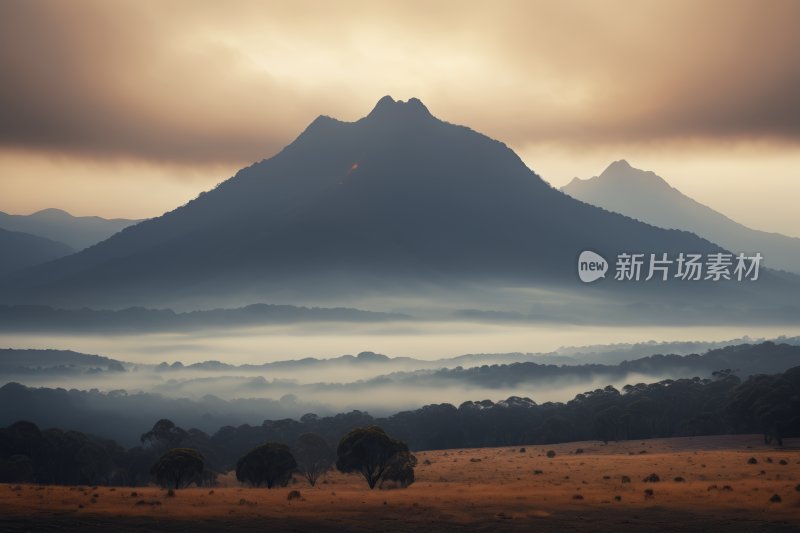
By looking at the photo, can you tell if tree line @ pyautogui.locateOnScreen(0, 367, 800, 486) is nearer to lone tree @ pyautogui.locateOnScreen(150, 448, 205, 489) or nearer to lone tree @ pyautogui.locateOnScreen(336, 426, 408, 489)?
lone tree @ pyautogui.locateOnScreen(336, 426, 408, 489)

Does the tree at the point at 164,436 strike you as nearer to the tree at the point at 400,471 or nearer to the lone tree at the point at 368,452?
the lone tree at the point at 368,452

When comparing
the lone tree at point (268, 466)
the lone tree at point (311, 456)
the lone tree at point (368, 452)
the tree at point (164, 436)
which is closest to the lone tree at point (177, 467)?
the lone tree at point (268, 466)

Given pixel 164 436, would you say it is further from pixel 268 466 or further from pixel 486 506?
pixel 486 506

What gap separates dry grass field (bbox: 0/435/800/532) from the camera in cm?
4106

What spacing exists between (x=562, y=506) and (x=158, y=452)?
330 feet

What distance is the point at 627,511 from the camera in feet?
151

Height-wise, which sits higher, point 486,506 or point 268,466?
point 486,506

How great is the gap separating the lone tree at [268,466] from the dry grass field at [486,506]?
2166 cm

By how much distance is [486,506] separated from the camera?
164 ft

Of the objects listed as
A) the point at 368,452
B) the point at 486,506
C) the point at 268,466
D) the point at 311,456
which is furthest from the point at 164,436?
the point at 486,506

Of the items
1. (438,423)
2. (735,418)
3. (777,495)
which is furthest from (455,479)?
(438,423)

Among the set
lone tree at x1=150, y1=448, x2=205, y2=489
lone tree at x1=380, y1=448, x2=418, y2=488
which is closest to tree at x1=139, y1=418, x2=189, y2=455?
lone tree at x1=150, y1=448, x2=205, y2=489

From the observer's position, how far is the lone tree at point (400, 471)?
7519 centimetres

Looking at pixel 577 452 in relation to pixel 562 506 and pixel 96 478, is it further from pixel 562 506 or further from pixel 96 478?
pixel 96 478
